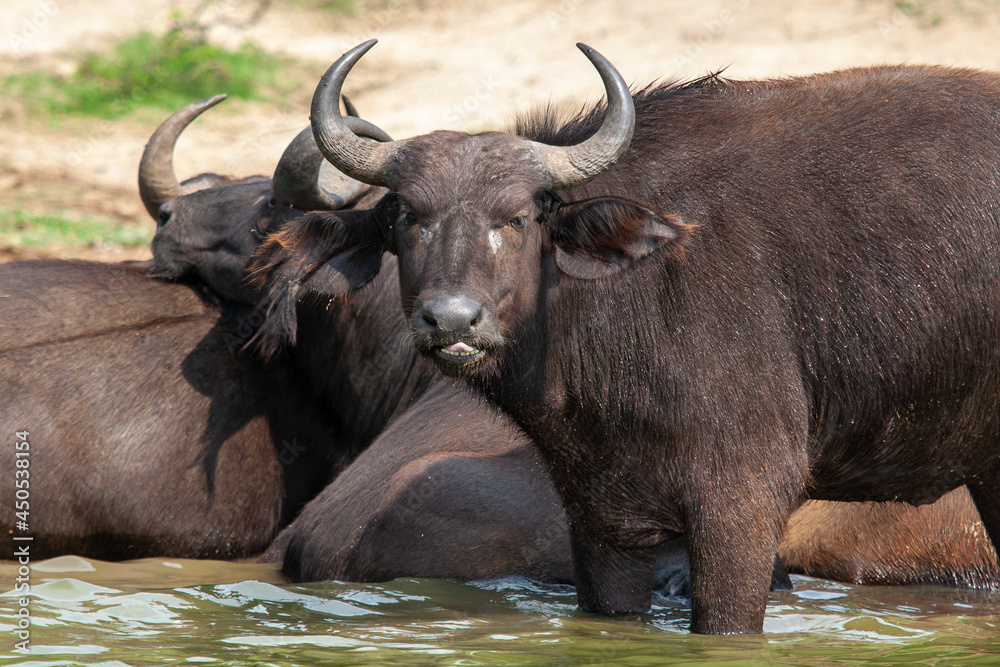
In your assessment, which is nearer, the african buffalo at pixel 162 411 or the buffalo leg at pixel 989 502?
the buffalo leg at pixel 989 502

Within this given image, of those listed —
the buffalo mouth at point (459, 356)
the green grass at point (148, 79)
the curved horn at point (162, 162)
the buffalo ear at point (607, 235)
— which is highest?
the green grass at point (148, 79)

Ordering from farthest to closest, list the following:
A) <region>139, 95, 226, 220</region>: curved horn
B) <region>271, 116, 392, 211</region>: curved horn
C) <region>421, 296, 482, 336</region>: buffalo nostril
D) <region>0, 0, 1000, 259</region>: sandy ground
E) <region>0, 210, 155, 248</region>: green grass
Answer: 1. <region>0, 0, 1000, 259</region>: sandy ground
2. <region>0, 210, 155, 248</region>: green grass
3. <region>139, 95, 226, 220</region>: curved horn
4. <region>271, 116, 392, 211</region>: curved horn
5. <region>421, 296, 482, 336</region>: buffalo nostril

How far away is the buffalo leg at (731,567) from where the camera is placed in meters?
5.45

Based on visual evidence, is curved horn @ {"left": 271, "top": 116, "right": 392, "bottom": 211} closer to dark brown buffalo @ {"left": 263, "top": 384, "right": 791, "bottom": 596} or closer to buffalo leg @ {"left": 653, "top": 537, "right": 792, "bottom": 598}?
dark brown buffalo @ {"left": 263, "top": 384, "right": 791, "bottom": 596}

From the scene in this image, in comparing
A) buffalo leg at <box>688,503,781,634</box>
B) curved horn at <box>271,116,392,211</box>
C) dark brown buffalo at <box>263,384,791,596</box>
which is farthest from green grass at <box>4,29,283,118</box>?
buffalo leg at <box>688,503,781,634</box>

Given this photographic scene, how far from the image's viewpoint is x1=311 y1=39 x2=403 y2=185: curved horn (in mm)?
5605

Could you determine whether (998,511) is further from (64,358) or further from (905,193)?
(64,358)

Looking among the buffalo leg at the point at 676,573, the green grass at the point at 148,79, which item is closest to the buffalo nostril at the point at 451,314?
the buffalo leg at the point at 676,573

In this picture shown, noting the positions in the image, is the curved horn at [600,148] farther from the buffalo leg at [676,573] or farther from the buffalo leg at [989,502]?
the buffalo leg at [989,502]

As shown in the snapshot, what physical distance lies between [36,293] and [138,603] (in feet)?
10.8

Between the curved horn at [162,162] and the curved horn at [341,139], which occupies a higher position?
the curved horn at [162,162]

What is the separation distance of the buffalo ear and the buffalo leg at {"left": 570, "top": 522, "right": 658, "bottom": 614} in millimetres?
1355

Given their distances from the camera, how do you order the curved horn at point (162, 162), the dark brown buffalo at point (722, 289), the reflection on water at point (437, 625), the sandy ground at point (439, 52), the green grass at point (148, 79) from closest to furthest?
1. the reflection on water at point (437, 625)
2. the dark brown buffalo at point (722, 289)
3. the curved horn at point (162, 162)
4. the sandy ground at point (439, 52)
5. the green grass at point (148, 79)

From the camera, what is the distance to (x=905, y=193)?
18.7ft
